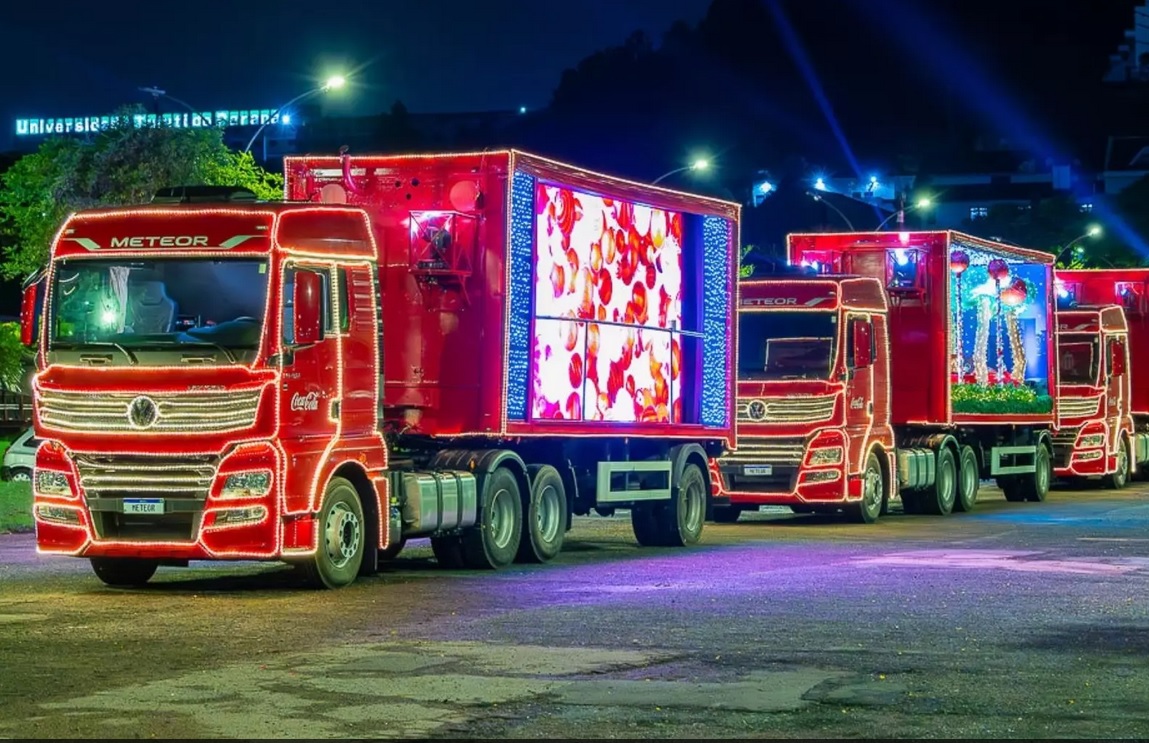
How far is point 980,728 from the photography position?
1064 cm

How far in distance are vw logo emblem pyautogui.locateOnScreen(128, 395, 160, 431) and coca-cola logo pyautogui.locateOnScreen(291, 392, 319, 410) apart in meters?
1.06

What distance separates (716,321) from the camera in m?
25.4

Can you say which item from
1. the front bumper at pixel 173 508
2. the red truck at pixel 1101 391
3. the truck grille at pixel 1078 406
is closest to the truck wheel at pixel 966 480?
the truck grille at pixel 1078 406

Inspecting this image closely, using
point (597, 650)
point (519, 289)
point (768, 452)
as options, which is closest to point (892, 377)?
point (768, 452)

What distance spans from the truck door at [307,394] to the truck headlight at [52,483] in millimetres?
1790

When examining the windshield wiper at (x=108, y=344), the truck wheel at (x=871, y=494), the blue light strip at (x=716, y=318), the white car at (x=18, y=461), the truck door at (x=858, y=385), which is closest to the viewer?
the windshield wiper at (x=108, y=344)

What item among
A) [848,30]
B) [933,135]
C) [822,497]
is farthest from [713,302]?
[933,135]

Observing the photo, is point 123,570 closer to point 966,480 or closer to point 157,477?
point 157,477

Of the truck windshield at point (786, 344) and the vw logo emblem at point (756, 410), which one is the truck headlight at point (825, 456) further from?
the truck windshield at point (786, 344)

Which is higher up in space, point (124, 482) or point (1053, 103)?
point (1053, 103)

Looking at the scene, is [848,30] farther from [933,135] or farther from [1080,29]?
[1080,29]

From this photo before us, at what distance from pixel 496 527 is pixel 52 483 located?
4651 mm

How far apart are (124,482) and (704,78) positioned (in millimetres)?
120491

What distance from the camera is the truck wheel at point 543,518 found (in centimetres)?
2169
